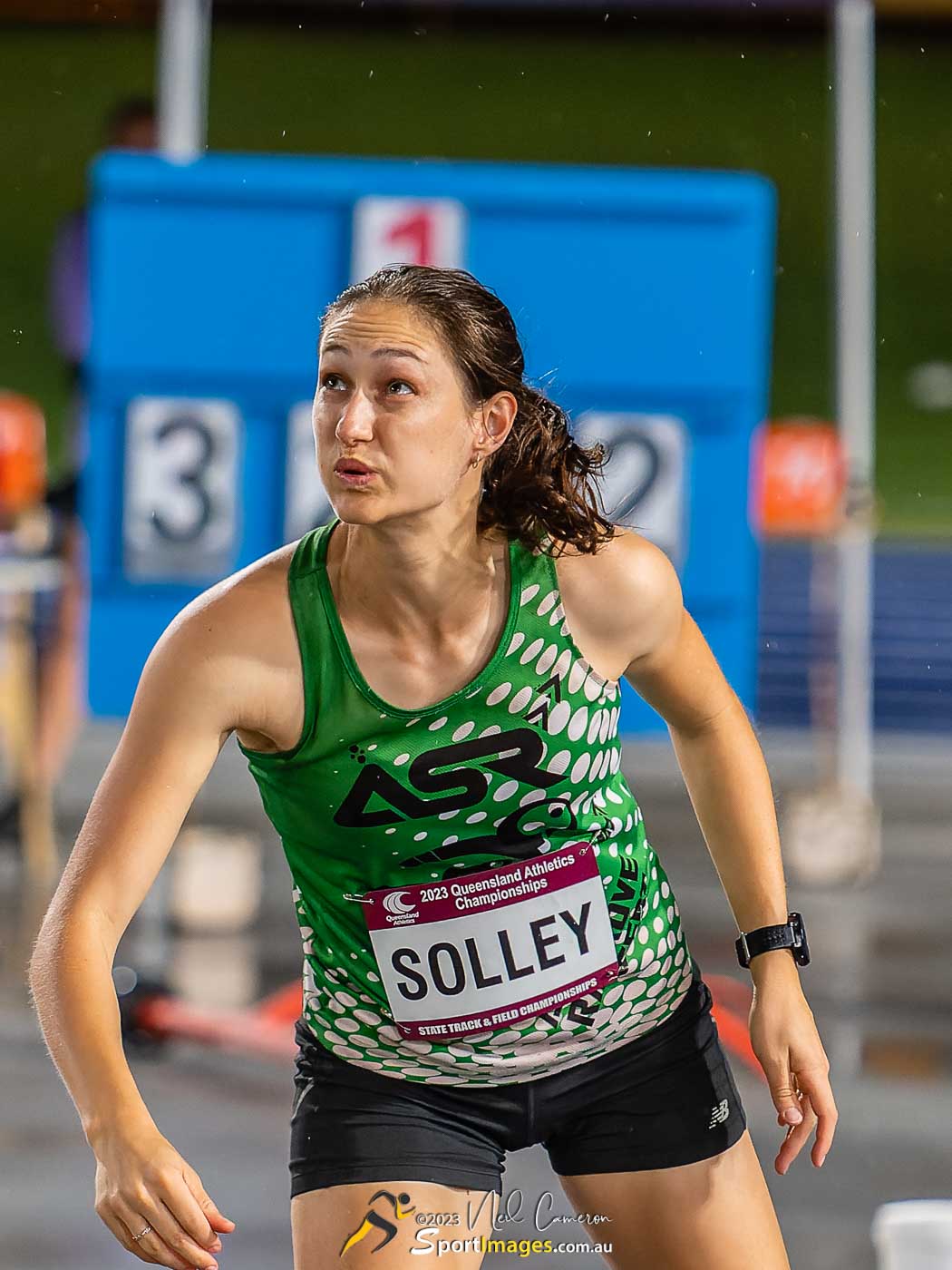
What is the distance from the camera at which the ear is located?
1507 mm

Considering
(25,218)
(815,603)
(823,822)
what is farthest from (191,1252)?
(25,218)

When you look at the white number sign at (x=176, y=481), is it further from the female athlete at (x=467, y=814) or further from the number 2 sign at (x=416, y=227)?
the female athlete at (x=467, y=814)

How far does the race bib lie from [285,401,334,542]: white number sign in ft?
5.03

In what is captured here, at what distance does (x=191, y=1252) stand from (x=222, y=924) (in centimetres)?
321

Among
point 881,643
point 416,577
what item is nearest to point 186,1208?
point 416,577

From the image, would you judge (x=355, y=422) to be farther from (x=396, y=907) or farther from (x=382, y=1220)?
(x=382, y=1220)

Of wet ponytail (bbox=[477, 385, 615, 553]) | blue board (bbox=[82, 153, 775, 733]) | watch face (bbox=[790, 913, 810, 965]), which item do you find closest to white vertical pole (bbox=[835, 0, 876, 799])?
blue board (bbox=[82, 153, 775, 733])

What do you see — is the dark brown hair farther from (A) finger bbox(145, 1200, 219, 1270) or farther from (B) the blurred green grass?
(B) the blurred green grass

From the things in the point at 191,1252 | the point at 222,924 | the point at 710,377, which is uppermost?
the point at 710,377

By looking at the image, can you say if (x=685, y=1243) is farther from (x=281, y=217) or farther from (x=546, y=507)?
(x=281, y=217)

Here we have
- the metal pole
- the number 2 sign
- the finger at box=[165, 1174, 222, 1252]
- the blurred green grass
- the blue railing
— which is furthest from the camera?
the blurred green grass

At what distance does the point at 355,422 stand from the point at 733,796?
494 mm

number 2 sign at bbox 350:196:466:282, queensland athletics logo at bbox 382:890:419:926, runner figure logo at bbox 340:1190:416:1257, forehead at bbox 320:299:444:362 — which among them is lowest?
runner figure logo at bbox 340:1190:416:1257

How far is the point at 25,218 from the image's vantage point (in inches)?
597
